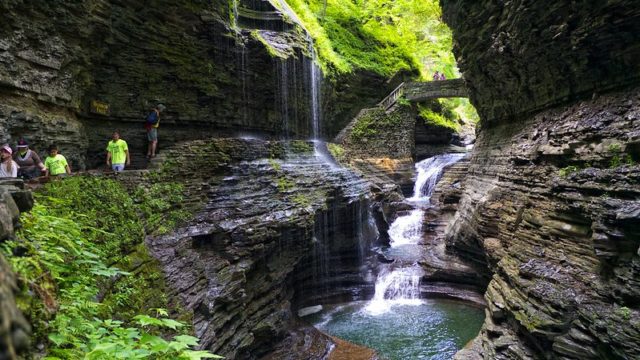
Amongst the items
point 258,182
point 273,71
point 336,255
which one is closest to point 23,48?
point 258,182

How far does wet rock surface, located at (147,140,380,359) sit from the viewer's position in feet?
27.5

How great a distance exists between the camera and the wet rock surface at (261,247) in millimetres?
8375

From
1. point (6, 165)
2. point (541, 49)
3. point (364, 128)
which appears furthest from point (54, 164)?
point (364, 128)

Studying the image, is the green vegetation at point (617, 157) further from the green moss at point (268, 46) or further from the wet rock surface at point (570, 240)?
the green moss at point (268, 46)

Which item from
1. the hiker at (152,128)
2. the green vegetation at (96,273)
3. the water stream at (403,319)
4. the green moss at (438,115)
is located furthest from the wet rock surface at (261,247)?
the green moss at (438,115)

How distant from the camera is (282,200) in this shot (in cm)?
1178

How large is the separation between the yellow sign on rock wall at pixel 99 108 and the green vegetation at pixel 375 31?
15.4m

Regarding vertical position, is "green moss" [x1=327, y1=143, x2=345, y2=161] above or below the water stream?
above

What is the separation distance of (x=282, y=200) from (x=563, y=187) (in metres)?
7.80

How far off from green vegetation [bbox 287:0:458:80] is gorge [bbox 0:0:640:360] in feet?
27.4

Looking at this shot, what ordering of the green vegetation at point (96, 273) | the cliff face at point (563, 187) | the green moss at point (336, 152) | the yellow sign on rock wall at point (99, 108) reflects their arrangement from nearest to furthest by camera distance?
the green vegetation at point (96, 273) → the cliff face at point (563, 187) → the yellow sign on rock wall at point (99, 108) → the green moss at point (336, 152)

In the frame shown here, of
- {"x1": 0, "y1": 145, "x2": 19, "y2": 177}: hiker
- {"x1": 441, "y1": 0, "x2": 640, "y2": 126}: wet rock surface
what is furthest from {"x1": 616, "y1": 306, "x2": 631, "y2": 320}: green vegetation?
{"x1": 0, "y1": 145, "x2": 19, "y2": 177}: hiker

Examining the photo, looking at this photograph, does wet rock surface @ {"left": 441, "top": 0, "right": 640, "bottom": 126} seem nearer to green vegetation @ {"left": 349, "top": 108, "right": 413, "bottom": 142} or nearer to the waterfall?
the waterfall

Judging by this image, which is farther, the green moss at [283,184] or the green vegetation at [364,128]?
the green vegetation at [364,128]
